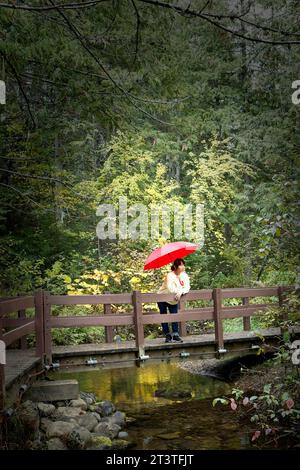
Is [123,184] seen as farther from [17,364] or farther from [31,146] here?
[17,364]

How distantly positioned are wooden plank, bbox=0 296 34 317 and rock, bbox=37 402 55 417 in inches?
64.1

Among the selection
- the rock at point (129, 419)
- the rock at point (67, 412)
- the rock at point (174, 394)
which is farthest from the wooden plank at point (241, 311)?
the rock at point (67, 412)

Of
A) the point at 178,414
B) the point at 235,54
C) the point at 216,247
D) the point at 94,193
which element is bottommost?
the point at 178,414

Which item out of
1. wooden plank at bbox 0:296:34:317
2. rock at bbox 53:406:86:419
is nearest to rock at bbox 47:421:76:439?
rock at bbox 53:406:86:419

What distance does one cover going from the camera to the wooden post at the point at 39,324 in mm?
8906

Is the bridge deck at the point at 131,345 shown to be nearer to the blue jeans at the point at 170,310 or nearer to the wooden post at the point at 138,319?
the wooden post at the point at 138,319

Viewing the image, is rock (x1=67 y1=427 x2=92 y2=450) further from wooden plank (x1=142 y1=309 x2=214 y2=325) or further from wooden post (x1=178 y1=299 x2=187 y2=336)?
wooden post (x1=178 y1=299 x2=187 y2=336)

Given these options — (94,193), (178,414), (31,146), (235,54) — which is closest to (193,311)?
(178,414)

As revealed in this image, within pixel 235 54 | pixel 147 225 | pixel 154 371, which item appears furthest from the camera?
pixel 235 54

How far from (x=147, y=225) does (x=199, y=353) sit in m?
6.64

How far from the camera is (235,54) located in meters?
20.1

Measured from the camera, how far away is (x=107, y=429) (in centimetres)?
830

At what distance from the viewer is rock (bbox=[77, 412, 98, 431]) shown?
835 centimetres

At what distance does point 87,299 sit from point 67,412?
6.63ft
